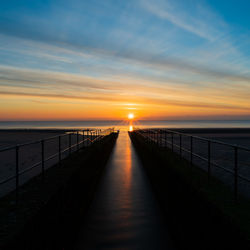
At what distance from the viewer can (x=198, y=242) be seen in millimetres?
3805

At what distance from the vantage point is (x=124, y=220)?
18.4ft

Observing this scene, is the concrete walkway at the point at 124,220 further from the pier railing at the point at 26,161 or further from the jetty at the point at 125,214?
the pier railing at the point at 26,161

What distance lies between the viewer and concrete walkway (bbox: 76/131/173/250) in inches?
182

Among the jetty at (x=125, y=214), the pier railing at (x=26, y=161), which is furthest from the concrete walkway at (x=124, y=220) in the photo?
the pier railing at (x=26, y=161)

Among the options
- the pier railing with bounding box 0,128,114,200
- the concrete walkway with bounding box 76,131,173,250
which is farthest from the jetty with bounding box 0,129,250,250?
the pier railing with bounding box 0,128,114,200

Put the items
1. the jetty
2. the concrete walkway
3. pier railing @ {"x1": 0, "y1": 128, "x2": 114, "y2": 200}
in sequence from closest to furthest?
the jetty → the concrete walkway → pier railing @ {"x1": 0, "y1": 128, "x2": 114, "y2": 200}

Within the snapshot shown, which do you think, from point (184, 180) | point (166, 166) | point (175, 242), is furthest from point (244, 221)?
point (166, 166)

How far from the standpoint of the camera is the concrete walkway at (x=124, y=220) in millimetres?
4617

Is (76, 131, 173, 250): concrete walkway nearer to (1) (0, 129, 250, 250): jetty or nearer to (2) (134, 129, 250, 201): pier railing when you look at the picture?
(1) (0, 129, 250, 250): jetty

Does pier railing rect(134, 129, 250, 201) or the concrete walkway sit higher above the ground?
pier railing rect(134, 129, 250, 201)

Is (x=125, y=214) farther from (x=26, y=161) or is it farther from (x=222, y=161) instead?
(x=26, y=161)

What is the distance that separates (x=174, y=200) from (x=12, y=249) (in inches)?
139

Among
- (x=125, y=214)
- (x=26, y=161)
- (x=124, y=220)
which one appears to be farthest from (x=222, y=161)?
(x=26, y=161)

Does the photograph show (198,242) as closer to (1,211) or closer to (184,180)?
(184,180)
